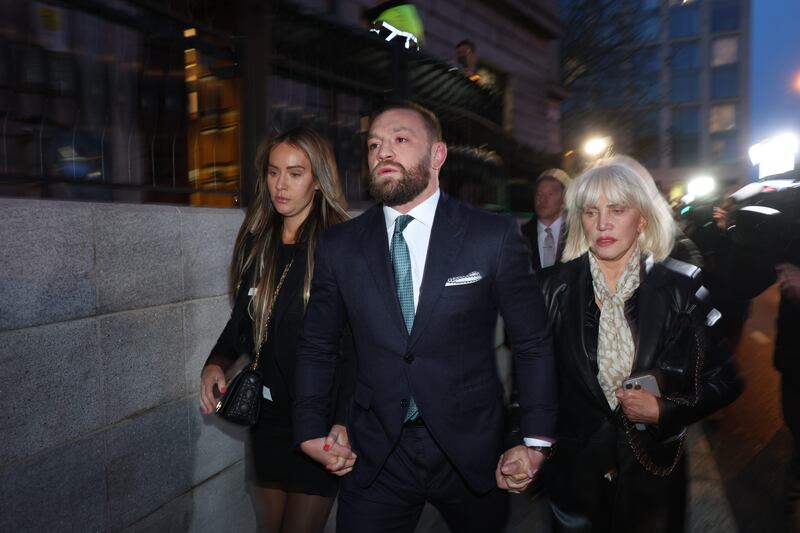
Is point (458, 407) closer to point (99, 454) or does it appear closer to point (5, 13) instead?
point (99, 454)

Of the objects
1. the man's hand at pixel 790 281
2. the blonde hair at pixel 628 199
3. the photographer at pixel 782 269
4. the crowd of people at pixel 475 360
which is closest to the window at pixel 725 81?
the photographer at pixel 782 269

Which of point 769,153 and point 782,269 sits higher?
point 769,153

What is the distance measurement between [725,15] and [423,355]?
94.7m

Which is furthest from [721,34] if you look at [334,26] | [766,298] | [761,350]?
[334,26]

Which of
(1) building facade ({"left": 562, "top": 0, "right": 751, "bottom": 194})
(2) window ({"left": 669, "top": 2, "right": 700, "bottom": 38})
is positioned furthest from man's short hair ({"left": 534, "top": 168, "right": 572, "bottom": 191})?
(2) window ({"left": 669, "top": 2, "right": 700, "bottom": 38})

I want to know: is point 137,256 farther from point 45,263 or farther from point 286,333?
point 286,333

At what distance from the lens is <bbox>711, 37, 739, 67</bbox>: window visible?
80875 mm

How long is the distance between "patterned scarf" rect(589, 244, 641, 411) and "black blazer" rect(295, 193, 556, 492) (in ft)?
1.20

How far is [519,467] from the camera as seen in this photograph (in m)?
2.28

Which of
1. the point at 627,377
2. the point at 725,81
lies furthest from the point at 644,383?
the point at 725,81

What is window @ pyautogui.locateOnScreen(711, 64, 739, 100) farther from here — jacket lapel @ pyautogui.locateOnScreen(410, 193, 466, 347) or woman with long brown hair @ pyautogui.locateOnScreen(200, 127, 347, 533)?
jacket lapel @ pyautogui.locateOnScreen(410, 193, 466, 347)

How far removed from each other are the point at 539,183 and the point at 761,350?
4.90m

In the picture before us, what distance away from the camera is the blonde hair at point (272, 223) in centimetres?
294

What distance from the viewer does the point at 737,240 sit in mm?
3373
